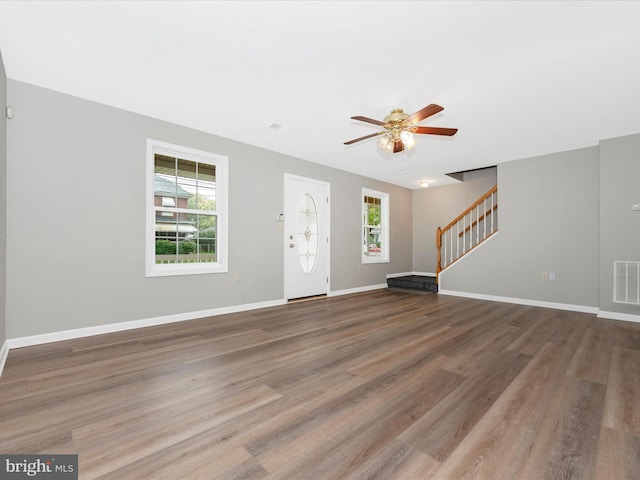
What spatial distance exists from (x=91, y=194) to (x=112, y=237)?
52 centimetres

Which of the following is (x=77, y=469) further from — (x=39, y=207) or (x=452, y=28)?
(x=452, y=28)

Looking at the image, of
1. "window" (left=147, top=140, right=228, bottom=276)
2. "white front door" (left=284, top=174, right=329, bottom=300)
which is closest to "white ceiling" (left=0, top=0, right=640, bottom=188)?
"window" (left=147, top=140, right=228, bottom=276)

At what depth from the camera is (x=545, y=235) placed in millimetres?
5133

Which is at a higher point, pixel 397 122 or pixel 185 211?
pixel 397 122

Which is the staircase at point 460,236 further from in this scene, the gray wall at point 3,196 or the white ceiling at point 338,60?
the gray wall at point 3,196

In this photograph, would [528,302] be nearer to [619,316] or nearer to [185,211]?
[619,316]

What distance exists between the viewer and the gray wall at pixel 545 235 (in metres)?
4.73

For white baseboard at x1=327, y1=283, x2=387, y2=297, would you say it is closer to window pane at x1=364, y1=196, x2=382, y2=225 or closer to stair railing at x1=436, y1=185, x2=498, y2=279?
stair railing at x1=436, y1=185, x2=498, y2=279

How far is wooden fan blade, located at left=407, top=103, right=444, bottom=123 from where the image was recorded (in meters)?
2.72

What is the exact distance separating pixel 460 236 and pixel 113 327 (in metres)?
6.96

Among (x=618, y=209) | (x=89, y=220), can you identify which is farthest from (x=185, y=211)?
(x=618, y=209)

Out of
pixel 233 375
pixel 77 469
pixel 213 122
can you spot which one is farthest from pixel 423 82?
pixel 77 469

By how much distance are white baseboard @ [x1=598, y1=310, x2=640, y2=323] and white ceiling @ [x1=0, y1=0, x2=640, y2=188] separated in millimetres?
2582

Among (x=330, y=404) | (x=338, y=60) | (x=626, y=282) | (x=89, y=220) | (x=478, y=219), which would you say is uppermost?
(x=338, y=60)
